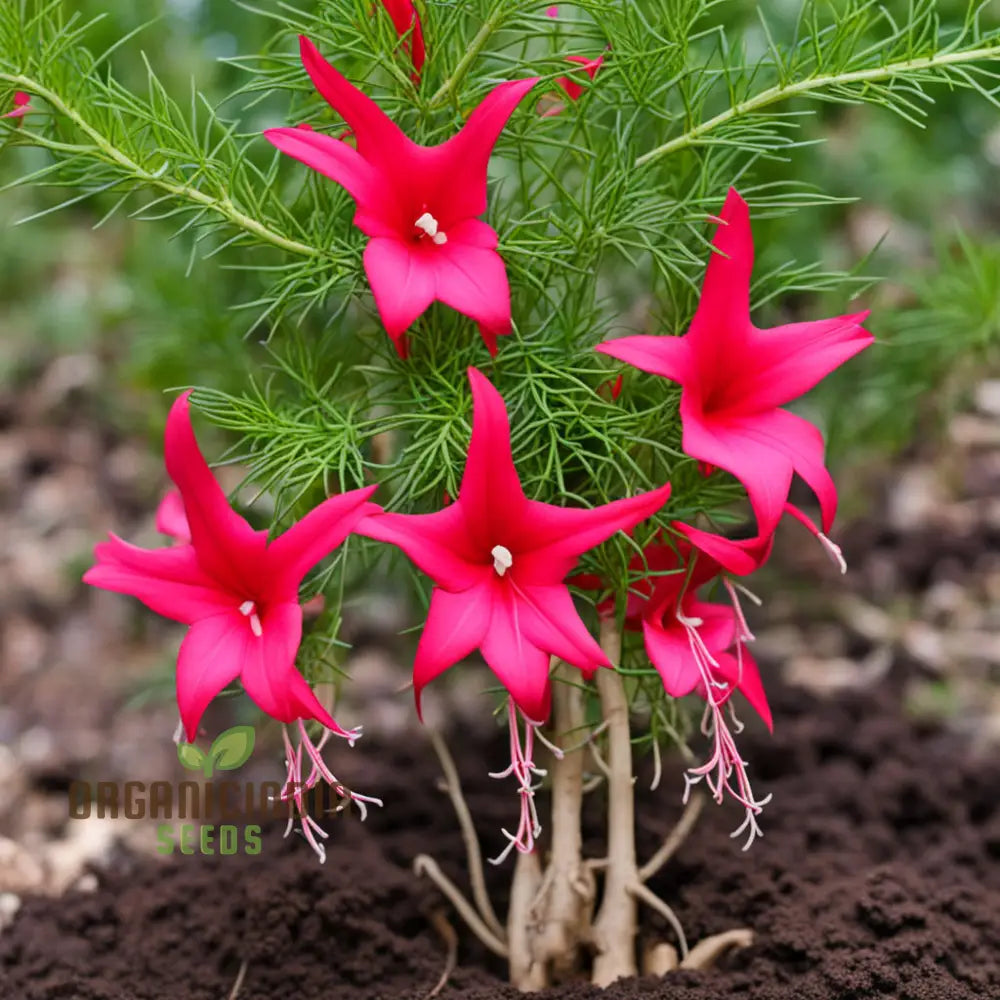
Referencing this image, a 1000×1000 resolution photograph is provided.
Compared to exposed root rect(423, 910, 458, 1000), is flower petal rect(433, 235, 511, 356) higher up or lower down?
higher up

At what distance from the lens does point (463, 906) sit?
3.90 feet

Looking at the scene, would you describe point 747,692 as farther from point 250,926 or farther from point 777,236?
point 777,236

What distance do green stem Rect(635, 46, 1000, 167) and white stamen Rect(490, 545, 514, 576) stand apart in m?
0.35

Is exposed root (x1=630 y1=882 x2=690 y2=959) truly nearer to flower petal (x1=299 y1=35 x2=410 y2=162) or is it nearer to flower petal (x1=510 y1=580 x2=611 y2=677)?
flower petal (x1=510 y1=580 x2=611 y2=677)

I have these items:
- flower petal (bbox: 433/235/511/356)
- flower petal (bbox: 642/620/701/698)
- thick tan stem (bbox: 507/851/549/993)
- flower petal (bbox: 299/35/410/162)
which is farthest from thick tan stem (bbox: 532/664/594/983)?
Result: flower petal (bbox: 299/35/410/162)

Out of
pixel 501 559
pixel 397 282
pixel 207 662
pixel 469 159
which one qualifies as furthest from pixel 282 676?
pixel 469 159

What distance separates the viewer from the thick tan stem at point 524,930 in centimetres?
114

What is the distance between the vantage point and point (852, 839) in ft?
4.48

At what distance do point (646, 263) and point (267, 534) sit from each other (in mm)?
671

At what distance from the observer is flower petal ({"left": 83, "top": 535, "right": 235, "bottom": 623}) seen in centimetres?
95

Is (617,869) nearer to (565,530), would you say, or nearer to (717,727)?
(717,727)

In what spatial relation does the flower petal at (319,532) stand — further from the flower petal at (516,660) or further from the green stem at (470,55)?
the green stem at (470,55)

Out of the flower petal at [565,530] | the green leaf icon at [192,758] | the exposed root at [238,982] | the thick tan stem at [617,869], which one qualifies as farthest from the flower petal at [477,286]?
the exposed root at [238,982]

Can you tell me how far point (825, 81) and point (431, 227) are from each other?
1.10 ft
